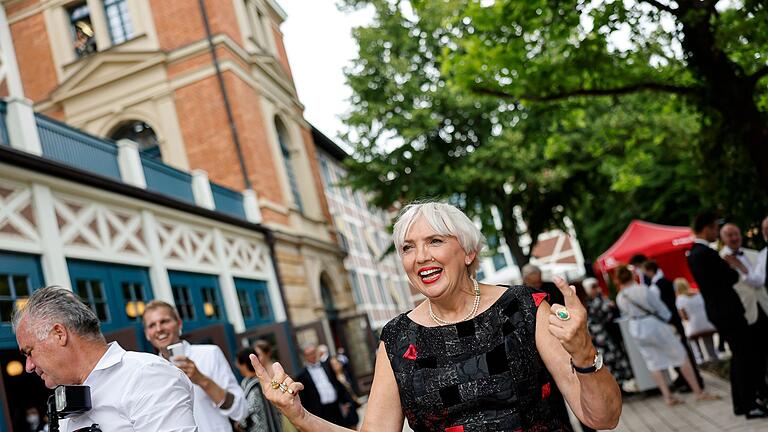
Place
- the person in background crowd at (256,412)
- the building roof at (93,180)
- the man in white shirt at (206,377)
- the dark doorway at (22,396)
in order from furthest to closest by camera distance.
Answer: the dark doorway at (22,396) < the building roof at (93,180) < the person in background crowd at (256,412) < the man in white shirt at (206,377)

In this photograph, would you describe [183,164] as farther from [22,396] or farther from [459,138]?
[459,138]

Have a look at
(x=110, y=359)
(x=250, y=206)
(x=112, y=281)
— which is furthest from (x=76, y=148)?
(x=110, y=359)

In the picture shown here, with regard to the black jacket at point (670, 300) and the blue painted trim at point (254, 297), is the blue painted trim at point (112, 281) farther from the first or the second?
the black jacket at point (670, 300)

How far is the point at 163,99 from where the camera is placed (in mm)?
20984

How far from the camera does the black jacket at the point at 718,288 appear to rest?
24.8 feet

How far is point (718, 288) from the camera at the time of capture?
762cm

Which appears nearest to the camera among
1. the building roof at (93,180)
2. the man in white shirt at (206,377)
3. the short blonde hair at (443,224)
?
the short blonde hair at (443,224)

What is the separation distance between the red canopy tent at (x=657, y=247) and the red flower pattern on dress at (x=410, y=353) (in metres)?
18.1

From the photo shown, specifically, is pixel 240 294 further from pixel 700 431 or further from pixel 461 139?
pixel 700 431

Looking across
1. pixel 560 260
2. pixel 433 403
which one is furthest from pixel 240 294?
pixel 560 260

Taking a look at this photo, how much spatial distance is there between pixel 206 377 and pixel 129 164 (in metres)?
10.1

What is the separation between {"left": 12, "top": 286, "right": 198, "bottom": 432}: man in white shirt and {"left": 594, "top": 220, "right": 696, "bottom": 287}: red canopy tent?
60.4ft

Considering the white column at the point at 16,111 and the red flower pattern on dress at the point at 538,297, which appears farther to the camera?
the white column at the point at 16,111

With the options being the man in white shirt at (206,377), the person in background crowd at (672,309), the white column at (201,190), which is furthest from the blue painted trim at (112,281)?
the person in background crowd at (672,309)
